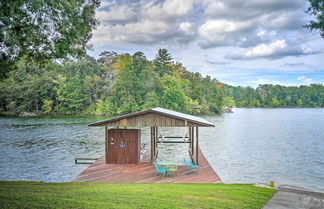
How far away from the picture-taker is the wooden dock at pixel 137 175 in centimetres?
1184

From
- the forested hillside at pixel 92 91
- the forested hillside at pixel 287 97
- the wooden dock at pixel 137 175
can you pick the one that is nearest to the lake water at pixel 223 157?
the wooden dock at pixel 137 175

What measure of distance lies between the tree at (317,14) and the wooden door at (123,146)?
980 centimetres

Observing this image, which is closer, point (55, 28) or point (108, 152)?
point (55, 28)

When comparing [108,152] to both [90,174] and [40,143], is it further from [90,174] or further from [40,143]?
[40,143]

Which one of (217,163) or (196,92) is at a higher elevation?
(196,92)

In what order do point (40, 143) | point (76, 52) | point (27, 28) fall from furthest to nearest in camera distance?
point (40, 143), point (76, 52), point (27, 28)

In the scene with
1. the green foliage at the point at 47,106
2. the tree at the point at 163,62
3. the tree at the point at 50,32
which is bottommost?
the green foliage at the point at 47,106

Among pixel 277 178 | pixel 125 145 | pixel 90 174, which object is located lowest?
pixel 277 178

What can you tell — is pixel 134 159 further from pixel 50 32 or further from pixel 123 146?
pixel 50 32

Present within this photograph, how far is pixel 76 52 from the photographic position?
1164 centimetres

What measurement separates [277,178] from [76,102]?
5896 cm

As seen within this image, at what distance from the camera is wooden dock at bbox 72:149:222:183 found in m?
11.8


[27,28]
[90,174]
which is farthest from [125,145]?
[27,28]

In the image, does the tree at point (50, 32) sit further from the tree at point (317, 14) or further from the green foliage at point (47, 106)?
the green foliage at point (47, 106)
